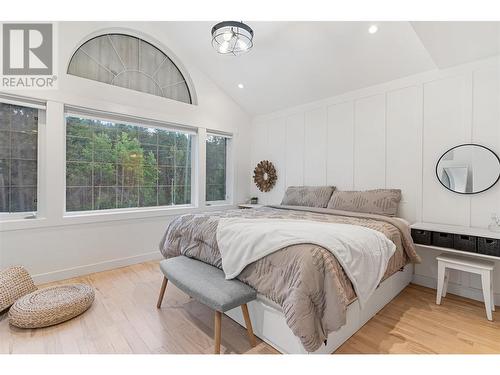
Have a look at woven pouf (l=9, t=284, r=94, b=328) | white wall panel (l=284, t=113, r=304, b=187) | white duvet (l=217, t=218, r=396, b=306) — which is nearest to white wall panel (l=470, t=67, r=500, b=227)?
white duvet (l=217, t=218, r=396, b=306)

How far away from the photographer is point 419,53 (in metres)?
2.60

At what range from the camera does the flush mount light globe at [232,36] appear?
2418 millimetres

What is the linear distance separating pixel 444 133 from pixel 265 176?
8.46 feet

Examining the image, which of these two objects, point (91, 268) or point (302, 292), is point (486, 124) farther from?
point (91, 268)

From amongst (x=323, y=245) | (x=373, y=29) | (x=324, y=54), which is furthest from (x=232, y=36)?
(x=323, y=245)

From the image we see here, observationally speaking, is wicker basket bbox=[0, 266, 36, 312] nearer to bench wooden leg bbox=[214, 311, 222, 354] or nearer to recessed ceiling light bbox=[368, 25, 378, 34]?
bench wooden leg bbox=[214, 311, 222, 354]

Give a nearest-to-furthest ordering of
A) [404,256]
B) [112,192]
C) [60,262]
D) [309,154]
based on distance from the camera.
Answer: [404,256], [60,262], [112,192], [309,154]

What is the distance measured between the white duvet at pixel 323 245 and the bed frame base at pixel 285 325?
248mm

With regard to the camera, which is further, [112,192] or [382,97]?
[112,192]

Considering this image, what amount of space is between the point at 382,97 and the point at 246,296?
2.87m

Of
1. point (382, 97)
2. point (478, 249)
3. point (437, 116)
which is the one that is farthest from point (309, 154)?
point (478, 249)

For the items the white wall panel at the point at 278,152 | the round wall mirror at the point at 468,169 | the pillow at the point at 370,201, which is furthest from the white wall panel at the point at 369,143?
the white wall panel at the point at 278,152
